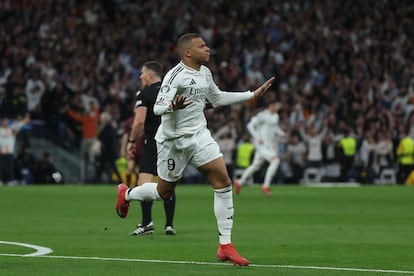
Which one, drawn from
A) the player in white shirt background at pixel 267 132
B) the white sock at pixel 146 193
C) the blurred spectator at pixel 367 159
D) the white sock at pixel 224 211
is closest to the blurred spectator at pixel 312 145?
the blurred spectator at pixel 367 159

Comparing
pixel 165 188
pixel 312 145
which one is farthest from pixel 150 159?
pixel 312 145

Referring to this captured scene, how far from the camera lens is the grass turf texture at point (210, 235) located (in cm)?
1157

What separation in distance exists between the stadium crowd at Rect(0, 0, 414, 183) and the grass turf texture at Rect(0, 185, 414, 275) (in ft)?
31.7

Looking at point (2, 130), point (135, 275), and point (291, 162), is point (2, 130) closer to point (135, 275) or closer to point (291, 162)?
point (291, 162)

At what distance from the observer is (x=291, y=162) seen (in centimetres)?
3872

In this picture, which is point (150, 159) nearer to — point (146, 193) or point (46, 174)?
point (146, 193)

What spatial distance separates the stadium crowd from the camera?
37531mm

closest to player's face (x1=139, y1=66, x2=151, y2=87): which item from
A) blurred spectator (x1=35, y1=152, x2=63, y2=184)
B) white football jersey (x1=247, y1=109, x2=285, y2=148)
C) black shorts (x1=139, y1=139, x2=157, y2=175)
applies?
black shorts (x1=139, y1=139, x2=157, y2=175)

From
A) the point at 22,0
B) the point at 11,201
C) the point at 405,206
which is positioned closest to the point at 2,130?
the point at 22,0

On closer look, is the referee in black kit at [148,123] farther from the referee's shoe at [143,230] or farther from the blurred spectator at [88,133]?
the blurred spectator at [88,133]

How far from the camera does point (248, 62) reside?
4103 cm

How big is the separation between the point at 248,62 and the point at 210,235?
83.2 feet

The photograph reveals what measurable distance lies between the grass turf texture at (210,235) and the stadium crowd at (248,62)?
9657mm

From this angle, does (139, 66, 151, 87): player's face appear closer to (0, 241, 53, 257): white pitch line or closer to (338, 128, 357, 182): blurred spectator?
(0, 241, 53, 257): white pitch line
